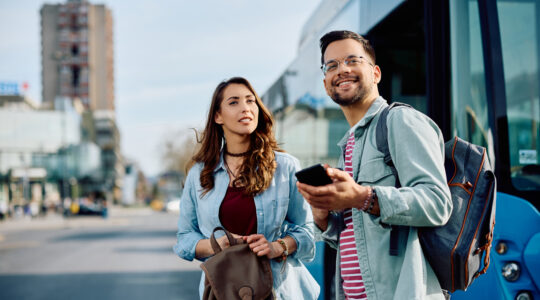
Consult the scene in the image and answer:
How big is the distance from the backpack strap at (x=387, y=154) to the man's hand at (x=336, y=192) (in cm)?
20

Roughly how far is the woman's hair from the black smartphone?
28.3 inches

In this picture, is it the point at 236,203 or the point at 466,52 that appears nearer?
the point at 236,203

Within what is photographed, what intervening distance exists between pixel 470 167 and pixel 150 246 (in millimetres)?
14137

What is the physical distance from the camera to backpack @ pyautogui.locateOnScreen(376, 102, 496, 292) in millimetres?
1512

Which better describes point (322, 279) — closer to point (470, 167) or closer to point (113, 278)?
point (470, 167)

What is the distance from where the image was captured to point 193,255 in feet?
7.30

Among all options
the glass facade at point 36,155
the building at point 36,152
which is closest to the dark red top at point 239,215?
the building at point 36,152

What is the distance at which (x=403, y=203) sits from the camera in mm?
1459

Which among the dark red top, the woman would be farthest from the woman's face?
the dark red top

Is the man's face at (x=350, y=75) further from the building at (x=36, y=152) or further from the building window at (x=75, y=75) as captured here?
the building window at (x=75, y=75)

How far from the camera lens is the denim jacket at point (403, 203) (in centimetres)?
147

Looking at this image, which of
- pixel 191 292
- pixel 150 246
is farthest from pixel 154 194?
pixel 191 292

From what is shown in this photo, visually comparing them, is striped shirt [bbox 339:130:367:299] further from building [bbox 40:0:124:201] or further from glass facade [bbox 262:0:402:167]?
building [bbox 40:0:124:201]

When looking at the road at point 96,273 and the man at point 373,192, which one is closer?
the man at point 373,192
